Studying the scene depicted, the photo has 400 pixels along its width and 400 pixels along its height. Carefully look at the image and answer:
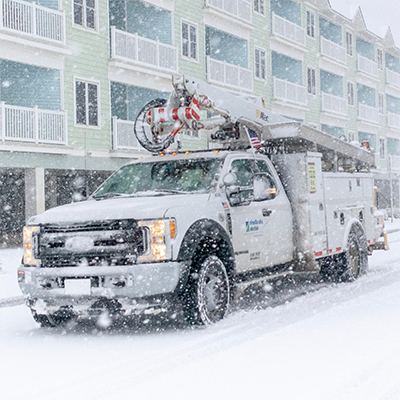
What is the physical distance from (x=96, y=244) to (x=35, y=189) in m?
13.5

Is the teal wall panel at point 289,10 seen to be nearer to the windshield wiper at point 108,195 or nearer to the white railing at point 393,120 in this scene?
the white railing at point 393,120

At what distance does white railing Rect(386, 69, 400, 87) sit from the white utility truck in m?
36.0

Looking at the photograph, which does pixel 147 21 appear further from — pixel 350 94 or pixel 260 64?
pixel 350 94

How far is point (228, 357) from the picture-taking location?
5.75 m

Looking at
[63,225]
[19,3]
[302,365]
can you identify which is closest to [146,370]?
[302,365]

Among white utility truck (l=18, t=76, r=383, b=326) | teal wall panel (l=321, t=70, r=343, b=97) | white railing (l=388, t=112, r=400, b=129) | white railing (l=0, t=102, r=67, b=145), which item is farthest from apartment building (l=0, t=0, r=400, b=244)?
white railing (l=388, t=112, r=400, b=129)

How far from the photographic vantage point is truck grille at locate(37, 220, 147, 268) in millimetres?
6590

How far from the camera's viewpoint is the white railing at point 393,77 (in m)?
45.3

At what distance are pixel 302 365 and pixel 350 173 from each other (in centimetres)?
622

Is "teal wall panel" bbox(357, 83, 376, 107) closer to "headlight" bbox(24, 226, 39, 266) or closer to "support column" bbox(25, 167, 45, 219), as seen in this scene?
"support column" bbox(25, 167, 45, 219)

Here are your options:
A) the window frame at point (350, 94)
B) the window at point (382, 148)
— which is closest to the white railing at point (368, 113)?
the window frame at point (350, 94)

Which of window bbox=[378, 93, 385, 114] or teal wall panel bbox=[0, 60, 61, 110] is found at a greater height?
window bbox=[378, 93, 385, 114]

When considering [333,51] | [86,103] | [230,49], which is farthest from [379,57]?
[86,103]

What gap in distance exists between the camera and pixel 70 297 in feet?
21.8
